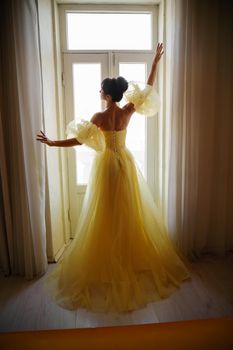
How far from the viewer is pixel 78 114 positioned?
2.49m

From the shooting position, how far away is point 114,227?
6.38ft

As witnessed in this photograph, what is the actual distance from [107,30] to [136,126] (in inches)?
34.9

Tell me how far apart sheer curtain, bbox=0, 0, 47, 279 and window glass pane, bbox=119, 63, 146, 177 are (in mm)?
830

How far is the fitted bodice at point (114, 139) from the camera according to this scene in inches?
76.0

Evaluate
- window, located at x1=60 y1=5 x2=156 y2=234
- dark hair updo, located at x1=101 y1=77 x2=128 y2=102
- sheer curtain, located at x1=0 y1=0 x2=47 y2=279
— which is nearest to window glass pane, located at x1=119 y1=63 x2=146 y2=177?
window, located at x1=60 y1=5 x2=156 y2=234

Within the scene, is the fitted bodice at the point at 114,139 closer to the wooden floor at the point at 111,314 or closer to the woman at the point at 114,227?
the woman at the point at 114,227

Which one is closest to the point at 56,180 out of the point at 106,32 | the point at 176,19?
the point at 106,32

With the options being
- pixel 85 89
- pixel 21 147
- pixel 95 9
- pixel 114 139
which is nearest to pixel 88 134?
pixel 114 139

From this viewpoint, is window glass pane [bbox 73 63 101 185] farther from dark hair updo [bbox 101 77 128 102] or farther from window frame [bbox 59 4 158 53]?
dark hair updo [bbox 101 77 128 102]

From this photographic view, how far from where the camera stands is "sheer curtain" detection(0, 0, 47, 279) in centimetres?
183

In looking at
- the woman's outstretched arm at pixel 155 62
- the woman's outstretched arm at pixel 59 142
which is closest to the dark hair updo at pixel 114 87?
the woman's outstretched arm at pixel 155 62

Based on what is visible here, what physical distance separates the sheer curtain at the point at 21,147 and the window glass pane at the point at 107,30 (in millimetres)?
558

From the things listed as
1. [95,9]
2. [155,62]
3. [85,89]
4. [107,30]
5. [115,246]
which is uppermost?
[95,9]

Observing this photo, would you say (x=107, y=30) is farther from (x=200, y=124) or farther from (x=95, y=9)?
(x=200, y=124)
